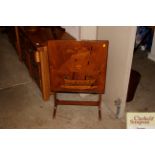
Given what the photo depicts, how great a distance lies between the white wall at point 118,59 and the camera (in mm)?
1676

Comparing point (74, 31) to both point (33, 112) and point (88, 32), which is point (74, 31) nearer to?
point (88, 32)

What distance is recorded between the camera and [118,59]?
6.11ft

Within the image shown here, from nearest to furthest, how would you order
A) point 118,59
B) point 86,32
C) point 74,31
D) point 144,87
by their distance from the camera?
point 118,59, point 86,32, point 74,31, point 144,87

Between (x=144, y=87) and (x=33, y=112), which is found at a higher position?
(x=144, y=87)

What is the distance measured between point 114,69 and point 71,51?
465 millimetres
